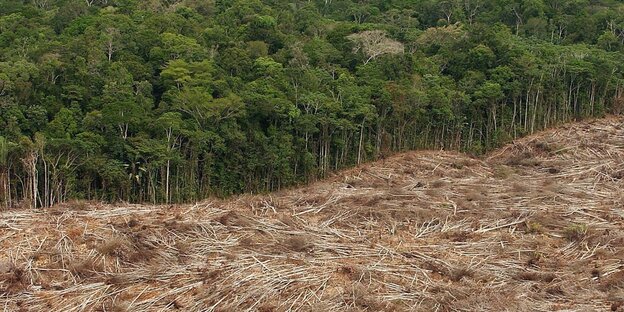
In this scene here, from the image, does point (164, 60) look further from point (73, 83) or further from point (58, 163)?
point (58, 163)

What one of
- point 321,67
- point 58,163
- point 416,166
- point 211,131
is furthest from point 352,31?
point 58,163

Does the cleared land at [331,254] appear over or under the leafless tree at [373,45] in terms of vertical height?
under

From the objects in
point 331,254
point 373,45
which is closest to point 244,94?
point 373,45

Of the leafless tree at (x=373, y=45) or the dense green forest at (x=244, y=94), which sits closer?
the dense green forest at (x=244, y=94)

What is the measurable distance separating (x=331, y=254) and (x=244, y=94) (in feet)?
33.9

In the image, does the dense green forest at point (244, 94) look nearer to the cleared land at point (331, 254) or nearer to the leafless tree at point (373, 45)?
the leafless tree at point (373, 45)

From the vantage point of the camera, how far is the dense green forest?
1587 cm

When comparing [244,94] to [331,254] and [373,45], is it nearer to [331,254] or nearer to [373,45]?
[373,45]

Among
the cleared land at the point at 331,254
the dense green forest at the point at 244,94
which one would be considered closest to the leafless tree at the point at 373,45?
the dense green forest at the point at 244,94

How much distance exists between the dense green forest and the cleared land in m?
5.33

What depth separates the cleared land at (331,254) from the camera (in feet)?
22.9

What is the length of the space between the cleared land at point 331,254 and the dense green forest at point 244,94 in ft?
17.5

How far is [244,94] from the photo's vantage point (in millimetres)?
18000

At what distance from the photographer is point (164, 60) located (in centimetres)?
1981
